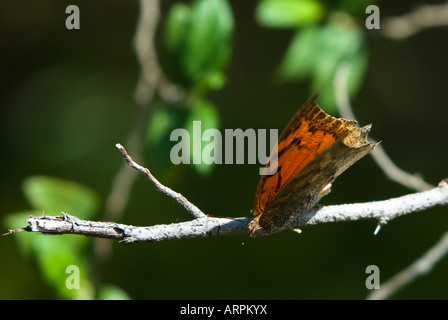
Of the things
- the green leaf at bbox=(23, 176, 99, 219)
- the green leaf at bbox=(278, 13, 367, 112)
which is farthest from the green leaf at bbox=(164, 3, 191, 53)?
the green leaf at bbox=(23, 176, 99, 219)

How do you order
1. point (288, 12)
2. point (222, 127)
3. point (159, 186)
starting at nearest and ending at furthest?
1. point (159, 186)
2. point (288, 12)
3. point (222, 127)

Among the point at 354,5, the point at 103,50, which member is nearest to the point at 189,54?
the point at 354,5

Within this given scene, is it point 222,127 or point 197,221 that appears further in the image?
point 222,127

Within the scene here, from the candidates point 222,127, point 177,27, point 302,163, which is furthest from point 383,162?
point 222,127

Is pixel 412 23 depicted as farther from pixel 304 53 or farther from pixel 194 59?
pixel 194 59

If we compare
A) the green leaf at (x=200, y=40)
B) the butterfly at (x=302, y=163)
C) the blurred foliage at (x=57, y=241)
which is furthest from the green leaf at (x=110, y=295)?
the green leaf at (x=200, y=40)

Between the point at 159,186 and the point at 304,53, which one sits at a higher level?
the point at 304,53

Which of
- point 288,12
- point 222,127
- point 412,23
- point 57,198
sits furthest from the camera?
point 222,127
